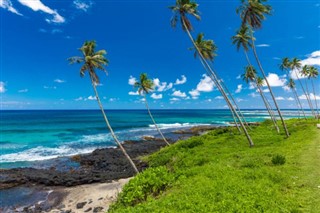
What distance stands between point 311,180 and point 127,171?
756 inches

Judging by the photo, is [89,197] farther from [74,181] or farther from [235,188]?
[235,188]

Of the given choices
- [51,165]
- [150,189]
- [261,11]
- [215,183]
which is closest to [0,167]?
[51,165]

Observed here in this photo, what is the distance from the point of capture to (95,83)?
24.8 meters

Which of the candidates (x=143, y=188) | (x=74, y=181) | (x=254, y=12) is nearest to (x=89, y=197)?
(x=74, y=181)

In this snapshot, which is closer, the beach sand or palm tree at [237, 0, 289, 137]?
the beach sand

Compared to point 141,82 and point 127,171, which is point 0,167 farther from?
point 141,82

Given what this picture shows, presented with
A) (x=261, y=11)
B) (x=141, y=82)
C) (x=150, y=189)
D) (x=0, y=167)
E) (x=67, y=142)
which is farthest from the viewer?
(x=67, y=142)

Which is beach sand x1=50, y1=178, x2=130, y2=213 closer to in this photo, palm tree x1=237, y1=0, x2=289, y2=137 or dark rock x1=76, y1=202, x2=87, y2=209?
dark rock x1=76, y1=202, x2=87, y2=209

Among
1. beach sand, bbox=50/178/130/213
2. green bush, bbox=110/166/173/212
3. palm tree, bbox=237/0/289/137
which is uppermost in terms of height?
palm tree, bbox=237/0/289/137

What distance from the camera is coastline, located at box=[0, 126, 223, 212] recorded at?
18.5 metres

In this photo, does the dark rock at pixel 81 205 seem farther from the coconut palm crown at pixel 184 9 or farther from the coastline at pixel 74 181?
the coconut palm crown at pixel 184 9

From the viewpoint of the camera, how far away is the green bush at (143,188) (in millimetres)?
13125

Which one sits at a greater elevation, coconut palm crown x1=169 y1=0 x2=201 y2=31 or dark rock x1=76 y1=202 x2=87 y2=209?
coconut palm crown x1=169 y1=0 x2=201 y2=31

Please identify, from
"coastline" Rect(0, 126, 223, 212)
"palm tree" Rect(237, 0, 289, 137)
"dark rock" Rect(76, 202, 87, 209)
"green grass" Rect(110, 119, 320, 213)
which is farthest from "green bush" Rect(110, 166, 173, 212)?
"palm tree" Rect(237, 0, 289, 137)
